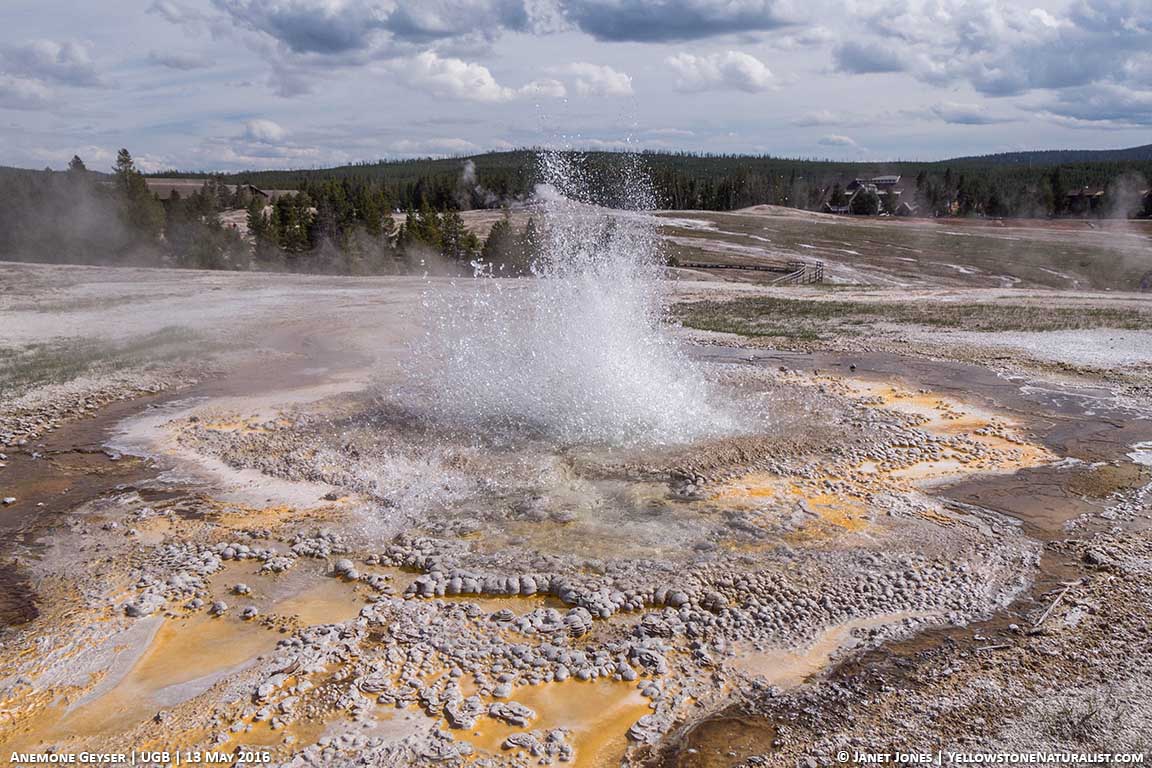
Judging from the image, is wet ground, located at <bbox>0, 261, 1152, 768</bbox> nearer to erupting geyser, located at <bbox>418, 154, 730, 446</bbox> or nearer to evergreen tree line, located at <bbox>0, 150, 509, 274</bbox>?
erupting geyser, located at <bbox>418, 154, 730, 446</bbox>

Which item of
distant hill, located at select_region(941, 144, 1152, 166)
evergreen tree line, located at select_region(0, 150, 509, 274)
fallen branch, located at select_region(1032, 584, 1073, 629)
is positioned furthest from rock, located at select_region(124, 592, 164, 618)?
distant hill, located at select_region(941, 144, 1152, 166)

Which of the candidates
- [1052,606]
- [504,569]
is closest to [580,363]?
[504,569]

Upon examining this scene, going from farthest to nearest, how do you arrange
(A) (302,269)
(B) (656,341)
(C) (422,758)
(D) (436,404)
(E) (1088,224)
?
1. (E) (1088,224)
2. (A) (302,269)
3. (B) (656,341)
4. (D) (436,404)
5. (C) (422,758)

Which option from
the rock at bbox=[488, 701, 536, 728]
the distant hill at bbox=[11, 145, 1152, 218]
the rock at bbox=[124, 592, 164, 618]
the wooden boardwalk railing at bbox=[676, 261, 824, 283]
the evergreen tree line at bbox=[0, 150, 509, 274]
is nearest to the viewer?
the rock at bbox=[488, 701, 536, 728]

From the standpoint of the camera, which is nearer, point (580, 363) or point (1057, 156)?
Result: point (580, 363)

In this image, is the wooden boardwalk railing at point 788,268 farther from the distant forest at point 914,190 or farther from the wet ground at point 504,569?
the distant forest at point 914,190

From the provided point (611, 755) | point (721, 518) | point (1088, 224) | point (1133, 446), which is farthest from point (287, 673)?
point (1088, 224)

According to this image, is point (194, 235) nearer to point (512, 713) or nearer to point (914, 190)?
point (512, 713)

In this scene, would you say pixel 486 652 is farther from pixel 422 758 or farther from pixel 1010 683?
pixel 1010 683
